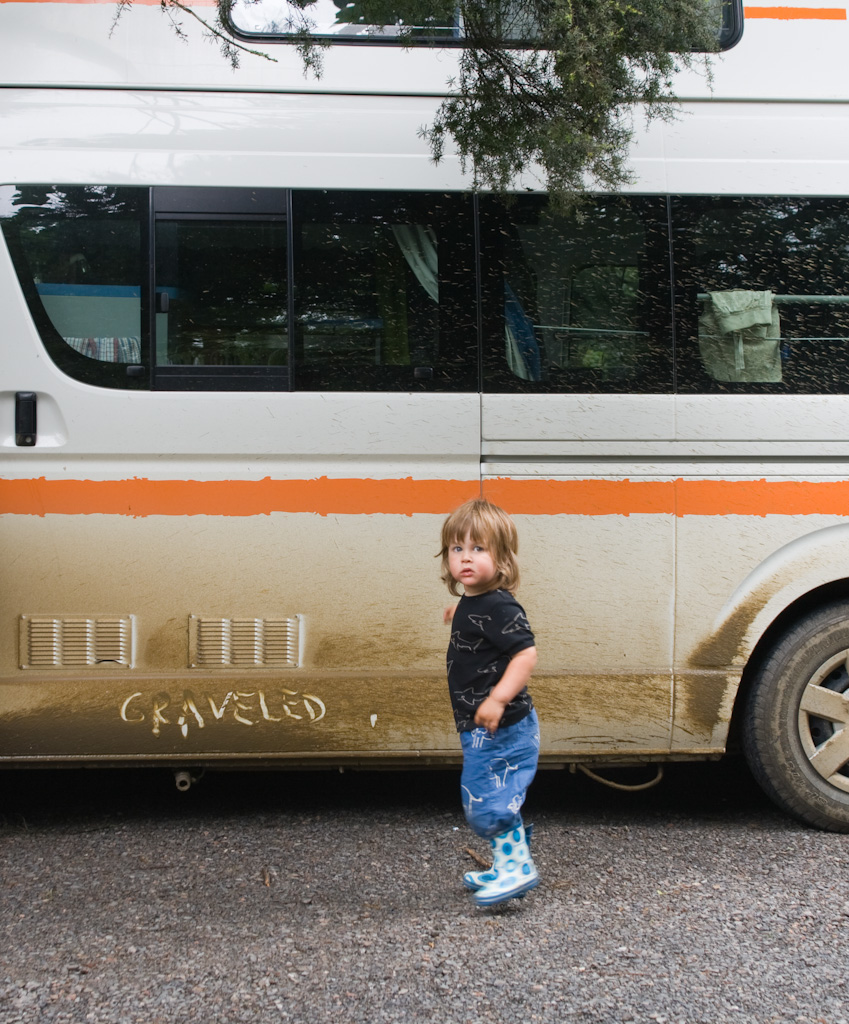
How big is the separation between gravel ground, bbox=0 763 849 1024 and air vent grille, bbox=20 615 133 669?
68 cm

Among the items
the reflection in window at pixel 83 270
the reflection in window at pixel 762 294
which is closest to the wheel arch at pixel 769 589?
the reflection in window at pixel 762 294

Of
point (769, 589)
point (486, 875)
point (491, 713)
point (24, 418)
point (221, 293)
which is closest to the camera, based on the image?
point (491, 713)

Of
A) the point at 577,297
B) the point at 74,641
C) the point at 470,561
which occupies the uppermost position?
the point at 577,297

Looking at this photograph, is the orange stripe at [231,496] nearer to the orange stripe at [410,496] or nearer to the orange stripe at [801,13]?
the orange stripe at [410,496]

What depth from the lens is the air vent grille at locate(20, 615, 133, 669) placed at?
360 centimetres

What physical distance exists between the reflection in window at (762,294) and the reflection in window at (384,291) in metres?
0.80

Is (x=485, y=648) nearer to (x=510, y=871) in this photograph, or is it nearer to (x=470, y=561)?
(x=470, y=561)

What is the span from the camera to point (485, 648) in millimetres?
3152

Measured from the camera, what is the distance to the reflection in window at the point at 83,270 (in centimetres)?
355

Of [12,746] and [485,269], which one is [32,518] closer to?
[12,746]

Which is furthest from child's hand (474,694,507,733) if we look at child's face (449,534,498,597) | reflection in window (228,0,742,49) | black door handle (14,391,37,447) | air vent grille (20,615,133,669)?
reflection in window (228,0,742,49)

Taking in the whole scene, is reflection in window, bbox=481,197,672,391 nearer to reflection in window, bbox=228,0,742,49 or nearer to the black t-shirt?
reflection in window, bbox=228,0,742,49

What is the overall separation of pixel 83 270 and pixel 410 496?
4.50 feet

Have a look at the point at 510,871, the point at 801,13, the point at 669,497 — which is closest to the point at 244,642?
the point at 510,871
